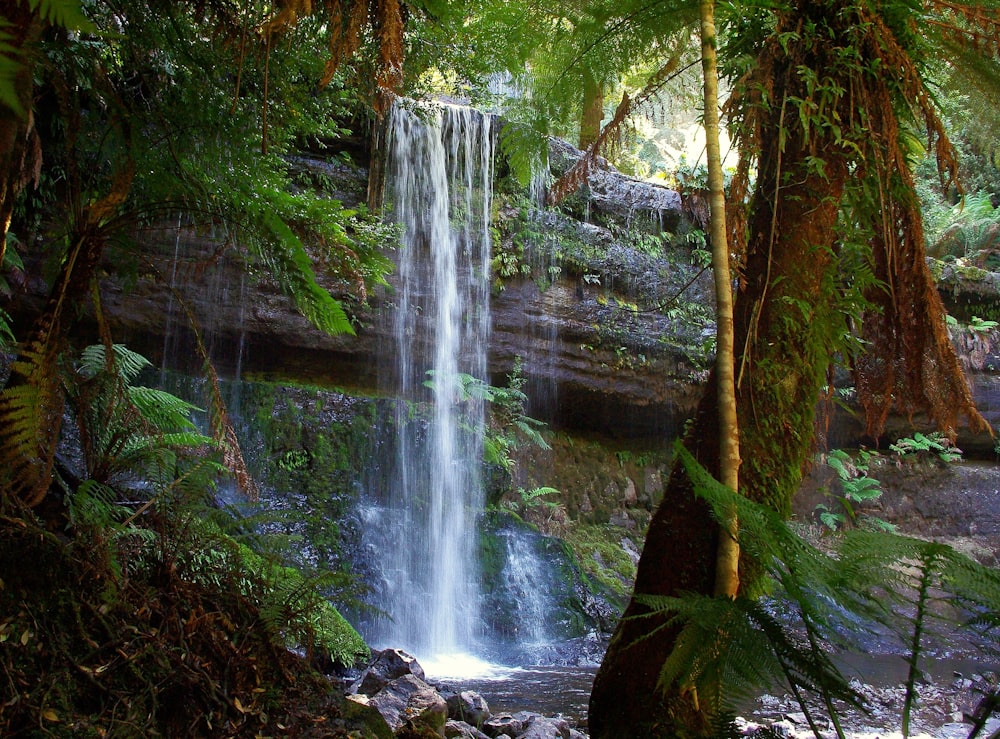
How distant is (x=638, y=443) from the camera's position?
12.0m

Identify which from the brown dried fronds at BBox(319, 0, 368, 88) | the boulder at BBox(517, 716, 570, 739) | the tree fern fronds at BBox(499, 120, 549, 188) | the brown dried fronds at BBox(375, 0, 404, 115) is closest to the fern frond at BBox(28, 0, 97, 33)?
the brown dried fronds at BBox(319, 0, 368, 88)

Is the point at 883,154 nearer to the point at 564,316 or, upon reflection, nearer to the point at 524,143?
the point at 524,143

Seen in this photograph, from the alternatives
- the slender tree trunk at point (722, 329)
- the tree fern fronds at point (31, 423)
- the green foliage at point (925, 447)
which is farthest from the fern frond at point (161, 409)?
the green foliage at point (925, 447)

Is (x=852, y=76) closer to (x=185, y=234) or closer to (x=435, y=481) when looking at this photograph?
(x=435, y=481)

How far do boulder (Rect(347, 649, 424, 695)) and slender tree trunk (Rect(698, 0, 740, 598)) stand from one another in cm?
195

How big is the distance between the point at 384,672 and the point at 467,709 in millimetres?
474

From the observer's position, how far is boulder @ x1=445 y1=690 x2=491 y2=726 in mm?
3654

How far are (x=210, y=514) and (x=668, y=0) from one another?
2.64 meters

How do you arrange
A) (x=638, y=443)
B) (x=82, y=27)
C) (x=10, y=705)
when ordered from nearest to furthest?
(x=82, y=27), (x=10, y=705), (x=638, y=443)

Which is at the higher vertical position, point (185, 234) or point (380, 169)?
point (380, 169)

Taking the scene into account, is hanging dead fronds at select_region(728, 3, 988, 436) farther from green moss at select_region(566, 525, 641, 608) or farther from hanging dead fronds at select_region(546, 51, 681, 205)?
green moss at select_region(566, 525, 641, 608)

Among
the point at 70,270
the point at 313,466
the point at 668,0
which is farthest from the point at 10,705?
the point at 313,466

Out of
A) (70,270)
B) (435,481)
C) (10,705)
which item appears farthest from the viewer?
(435,481)

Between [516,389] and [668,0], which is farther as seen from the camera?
[516,389]
